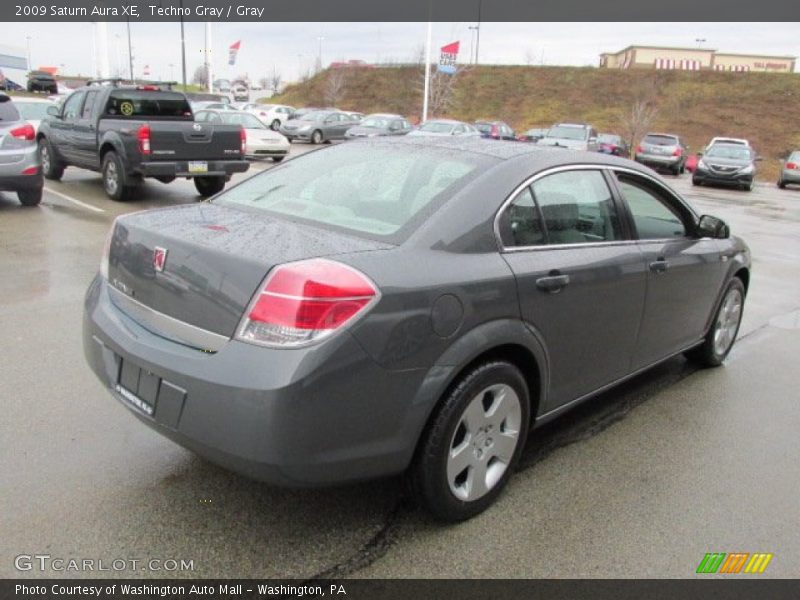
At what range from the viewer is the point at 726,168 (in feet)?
74.5

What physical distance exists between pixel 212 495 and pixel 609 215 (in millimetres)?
2486

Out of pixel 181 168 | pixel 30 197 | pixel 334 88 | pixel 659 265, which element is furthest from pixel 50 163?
pixel 334 88

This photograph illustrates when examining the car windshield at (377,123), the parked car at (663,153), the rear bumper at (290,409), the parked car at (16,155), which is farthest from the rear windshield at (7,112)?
the parked car at (663,153)

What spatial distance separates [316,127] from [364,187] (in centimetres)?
2799

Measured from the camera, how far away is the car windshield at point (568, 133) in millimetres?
24125

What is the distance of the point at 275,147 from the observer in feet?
66.0

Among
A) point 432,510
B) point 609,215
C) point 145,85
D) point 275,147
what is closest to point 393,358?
point 432,510

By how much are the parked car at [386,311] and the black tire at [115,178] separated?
7750 mm

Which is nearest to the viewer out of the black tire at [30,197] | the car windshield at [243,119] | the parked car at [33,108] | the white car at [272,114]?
the black tire at [30,197]

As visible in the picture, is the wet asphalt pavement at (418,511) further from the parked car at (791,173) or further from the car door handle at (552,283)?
the parked car at (791,173)

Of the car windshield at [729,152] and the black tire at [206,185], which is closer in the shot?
the black tire at [206,185]

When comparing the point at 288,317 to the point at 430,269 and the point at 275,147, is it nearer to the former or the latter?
the point at 430,269

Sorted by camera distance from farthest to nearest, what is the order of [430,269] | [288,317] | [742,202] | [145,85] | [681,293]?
[742,202]
[145,85]
[681,293]
[430,269]
[288,317]

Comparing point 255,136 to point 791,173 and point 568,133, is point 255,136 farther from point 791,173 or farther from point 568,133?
point 791,173
